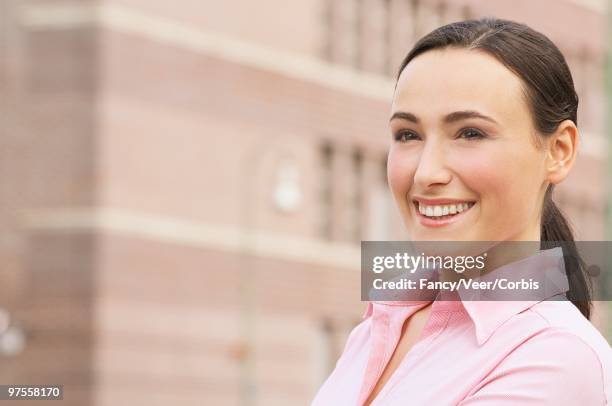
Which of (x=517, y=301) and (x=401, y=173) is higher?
(x=401, y=173)

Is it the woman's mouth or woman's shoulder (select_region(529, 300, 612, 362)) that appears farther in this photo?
the woman's mouth

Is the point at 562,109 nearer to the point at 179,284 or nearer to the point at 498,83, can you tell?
the point at 498,83

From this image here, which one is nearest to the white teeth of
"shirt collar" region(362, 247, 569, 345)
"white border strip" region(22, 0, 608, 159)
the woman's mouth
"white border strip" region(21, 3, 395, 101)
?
the woman's mouth

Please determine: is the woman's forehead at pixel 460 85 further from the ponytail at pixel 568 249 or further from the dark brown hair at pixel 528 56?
the ponytail at pixel 568 249

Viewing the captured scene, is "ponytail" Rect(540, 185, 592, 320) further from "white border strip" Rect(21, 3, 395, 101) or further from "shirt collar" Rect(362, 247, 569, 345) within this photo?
"white border strip" Rect(21, 3, 395, 101)

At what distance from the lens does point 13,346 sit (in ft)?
107

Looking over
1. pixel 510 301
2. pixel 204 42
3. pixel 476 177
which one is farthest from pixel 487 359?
pixel 204 42

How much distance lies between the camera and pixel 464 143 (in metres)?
1.86

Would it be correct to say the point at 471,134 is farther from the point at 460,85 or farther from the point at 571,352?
the point at 571,352

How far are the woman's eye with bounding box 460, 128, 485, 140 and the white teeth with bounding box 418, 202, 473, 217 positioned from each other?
75 millimetres

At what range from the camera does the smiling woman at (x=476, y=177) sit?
182 cm

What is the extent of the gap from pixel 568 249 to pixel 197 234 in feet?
106

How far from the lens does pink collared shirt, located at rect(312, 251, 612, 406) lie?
5.66ft

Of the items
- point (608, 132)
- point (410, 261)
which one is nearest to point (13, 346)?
point (608, 132)
